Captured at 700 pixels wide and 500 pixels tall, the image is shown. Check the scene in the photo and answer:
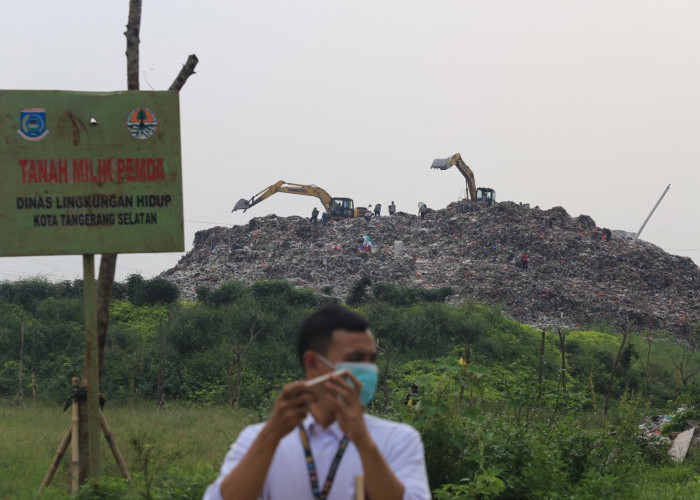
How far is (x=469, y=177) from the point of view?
38.9 m

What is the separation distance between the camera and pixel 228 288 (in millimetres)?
21234

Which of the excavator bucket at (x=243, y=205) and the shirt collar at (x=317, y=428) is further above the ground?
the excavator bucket at (x=243, y=205)

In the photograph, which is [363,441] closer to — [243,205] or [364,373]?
[364,373]

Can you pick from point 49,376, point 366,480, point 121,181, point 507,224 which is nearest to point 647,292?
point 507,224

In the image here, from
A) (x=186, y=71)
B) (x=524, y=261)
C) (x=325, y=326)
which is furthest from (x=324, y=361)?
(x=524, y=261)

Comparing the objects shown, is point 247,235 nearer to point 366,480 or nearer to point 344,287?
point 344,287

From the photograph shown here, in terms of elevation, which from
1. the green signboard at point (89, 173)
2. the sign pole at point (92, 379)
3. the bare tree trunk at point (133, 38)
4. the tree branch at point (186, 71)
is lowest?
the sign pole at point (92, 379)

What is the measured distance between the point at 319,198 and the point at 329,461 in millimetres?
36722

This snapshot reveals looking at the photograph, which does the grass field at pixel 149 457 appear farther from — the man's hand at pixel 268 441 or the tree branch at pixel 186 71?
the tree branch at pixel 186 71

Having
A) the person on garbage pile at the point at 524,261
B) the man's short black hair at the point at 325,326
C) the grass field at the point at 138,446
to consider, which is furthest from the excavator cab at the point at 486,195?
the man's short black hair at the point at 325,326

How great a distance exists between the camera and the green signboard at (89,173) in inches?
175

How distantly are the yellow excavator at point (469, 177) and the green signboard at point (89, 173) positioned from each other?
3263 cm

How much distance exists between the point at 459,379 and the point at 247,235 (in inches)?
1161

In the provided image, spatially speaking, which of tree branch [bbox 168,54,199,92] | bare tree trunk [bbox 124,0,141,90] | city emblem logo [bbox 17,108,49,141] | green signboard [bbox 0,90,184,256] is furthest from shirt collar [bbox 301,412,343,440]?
bare tree trunk [bbox 124,0,141,90]
